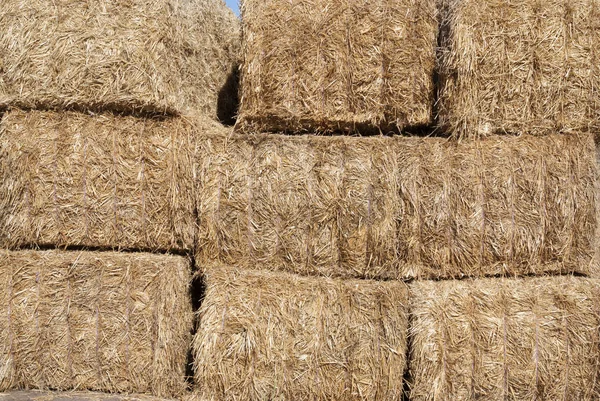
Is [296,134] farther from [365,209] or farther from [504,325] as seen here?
[504,325]

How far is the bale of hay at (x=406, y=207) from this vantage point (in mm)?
3783

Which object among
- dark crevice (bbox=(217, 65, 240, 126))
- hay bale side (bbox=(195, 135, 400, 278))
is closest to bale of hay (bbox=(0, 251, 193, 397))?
hay bale side (bbox=(195, 135, 400, 278))

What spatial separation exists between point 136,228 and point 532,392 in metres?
2.85

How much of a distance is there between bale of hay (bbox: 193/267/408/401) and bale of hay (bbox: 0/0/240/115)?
145 centimetres

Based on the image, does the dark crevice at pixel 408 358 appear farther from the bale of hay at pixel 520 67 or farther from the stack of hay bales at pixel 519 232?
the bale of hay at pixel 520 67

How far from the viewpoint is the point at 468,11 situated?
3.72 meters

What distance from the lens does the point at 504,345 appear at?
358 cm

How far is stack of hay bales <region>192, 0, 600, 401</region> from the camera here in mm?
3615

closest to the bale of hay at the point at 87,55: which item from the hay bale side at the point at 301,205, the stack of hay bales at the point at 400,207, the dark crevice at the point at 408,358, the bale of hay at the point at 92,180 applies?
the bale of hay at the point at 92,180

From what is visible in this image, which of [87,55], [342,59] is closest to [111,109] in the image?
[87,55]

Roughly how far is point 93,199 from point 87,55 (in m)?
1.00

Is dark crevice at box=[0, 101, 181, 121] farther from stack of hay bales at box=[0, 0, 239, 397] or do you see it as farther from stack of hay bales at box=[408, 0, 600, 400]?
stack of hay bales at box=[408, 0, 600, 400]

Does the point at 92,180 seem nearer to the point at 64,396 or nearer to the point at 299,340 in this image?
the point at 64,396

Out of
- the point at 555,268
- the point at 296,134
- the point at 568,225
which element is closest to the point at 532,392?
the point at 555,268
